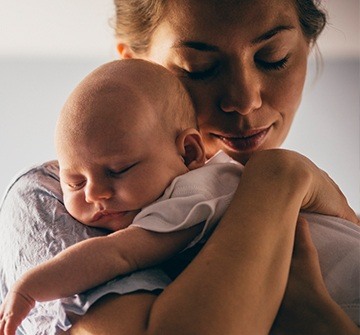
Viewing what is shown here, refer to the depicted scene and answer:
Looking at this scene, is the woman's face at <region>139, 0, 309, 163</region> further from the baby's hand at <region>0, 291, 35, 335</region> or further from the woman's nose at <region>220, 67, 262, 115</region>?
the baby's hand at <region>0, 291, 35, 335</region>

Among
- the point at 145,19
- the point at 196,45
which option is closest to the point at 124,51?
the point at 145,19

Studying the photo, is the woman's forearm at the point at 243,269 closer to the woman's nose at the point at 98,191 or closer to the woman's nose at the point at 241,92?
the woman's nose at the point at 98,191

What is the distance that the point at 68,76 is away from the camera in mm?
2404

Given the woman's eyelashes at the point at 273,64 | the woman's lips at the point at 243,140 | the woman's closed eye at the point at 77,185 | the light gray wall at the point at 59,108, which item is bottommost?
the light gray wall at the point at 59,108

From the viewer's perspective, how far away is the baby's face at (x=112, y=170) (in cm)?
116

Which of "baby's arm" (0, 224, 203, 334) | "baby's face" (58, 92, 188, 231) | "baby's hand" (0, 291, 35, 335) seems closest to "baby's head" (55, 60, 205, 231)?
"baby's face" (58, 92, 188, 231)

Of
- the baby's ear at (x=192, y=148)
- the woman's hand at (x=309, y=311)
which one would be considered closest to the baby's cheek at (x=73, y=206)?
the baby's ear at (x=192, y=148)

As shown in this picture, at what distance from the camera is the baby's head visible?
1.16m

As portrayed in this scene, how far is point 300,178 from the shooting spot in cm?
108

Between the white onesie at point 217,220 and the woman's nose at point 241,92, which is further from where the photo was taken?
the woman's nose at point 241,92

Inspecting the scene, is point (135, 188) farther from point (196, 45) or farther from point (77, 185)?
point (196, 45)

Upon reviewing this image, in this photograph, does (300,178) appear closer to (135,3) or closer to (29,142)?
(135,3)

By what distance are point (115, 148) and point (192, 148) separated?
0.59ft

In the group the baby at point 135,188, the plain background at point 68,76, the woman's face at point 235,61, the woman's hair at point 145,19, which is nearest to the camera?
the baby at point 135,188
